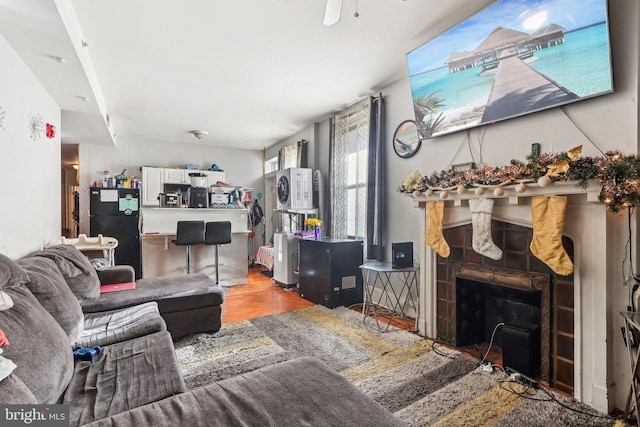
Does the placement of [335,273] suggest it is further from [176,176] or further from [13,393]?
[176,176]

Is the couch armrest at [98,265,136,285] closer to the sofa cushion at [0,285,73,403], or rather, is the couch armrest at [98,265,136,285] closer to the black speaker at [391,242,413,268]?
the sofa cushion at [0,285,73,403]

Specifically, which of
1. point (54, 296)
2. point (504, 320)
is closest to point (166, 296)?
point (54, 296)

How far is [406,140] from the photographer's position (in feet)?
11.3

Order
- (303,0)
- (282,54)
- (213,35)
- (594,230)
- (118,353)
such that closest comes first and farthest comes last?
(118,353) → (594,230) → (303,0) → (213,35) → (282,54)

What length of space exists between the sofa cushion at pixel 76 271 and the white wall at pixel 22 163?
0.25 metres

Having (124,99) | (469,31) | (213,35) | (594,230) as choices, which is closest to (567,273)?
(594,230)

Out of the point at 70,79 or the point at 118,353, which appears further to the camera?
the point at 70,79

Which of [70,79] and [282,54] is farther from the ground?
[282,54]

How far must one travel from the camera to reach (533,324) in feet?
7.38

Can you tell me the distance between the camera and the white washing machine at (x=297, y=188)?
4.70 meters

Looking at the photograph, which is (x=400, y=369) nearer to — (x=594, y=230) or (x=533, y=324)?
(x=533, y=324)

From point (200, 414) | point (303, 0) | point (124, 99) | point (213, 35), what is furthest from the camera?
point (124, 99)

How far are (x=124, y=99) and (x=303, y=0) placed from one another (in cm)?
304

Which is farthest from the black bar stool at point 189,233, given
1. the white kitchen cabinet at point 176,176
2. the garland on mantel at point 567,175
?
the garland on mantel at point 567,175
